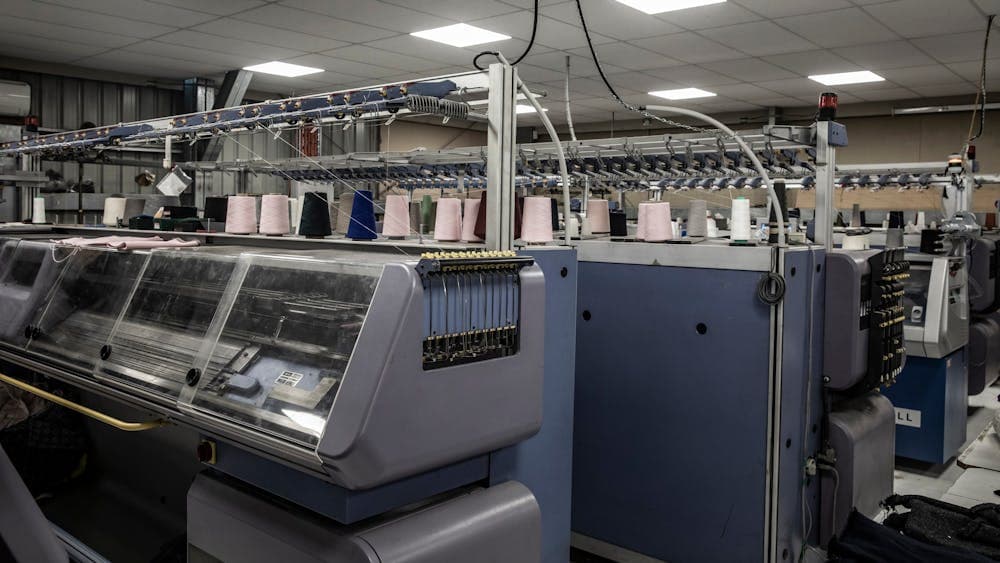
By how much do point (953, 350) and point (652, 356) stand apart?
2.32 m

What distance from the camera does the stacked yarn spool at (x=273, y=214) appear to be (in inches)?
103

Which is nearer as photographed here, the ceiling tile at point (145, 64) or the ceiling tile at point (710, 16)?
the ceiling tile at point (710, 16)

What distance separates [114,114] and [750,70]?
22.3ft

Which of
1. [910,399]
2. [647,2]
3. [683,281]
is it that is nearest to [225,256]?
[683,281]

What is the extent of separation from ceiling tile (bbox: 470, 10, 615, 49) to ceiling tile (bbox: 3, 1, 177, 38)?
2.62 metres

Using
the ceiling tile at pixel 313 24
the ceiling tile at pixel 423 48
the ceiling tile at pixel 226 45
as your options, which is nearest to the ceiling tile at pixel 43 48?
the ceiling tile at pixel 226 45

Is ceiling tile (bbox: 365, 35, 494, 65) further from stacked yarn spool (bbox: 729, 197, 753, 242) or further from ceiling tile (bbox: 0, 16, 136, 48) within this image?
stacked yarn spool (bbox: 729, 197, 753, 242)

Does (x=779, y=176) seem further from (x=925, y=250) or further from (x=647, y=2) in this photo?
(x=647, y=2)

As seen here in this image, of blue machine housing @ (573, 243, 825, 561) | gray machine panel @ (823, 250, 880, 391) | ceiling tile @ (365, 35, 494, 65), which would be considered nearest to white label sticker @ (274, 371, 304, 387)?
blue machine housing @ (573, 243, 825, 561)

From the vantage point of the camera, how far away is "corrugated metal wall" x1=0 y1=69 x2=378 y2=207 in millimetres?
7535

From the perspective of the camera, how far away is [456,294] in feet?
5.03

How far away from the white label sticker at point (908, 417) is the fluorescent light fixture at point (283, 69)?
6148 millimetres

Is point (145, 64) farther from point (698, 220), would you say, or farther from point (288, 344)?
point (288, 344)

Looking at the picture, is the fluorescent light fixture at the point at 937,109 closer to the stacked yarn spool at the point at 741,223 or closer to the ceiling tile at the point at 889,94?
the ceiling tile at the point at 889,94
